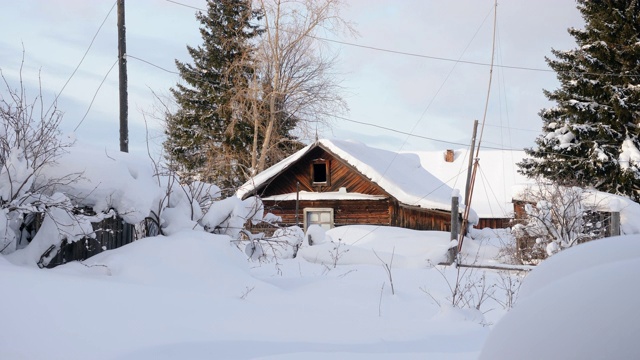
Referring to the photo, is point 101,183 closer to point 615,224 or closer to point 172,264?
point 172,264

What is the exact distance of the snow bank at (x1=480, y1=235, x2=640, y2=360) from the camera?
53.4 inches

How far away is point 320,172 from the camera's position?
81.8 feet

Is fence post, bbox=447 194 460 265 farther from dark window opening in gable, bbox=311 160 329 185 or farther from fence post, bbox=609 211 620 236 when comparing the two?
dark window opening in gable, bbox=311 160 329 185

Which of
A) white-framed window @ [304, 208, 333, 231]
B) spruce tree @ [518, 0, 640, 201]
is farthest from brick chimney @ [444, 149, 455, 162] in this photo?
white-framed window @ [304, 208, 333, 231]

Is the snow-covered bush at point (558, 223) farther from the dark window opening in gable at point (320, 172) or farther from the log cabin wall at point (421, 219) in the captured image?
the dark window opening in gable at point (320, 172)

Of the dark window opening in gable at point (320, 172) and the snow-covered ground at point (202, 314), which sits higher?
the dark window opening in gable at point (320, 172)

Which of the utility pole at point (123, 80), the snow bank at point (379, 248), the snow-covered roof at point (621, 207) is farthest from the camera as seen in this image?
the snow-covered roof at point (621, 207)

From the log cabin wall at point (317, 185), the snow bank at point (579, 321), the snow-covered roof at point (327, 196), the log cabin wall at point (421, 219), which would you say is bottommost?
the log cabin wall at point (421, 219)

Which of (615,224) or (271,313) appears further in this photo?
(615,224)

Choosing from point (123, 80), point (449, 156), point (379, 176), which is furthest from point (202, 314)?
point (449, 156)

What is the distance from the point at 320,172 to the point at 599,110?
428 inches

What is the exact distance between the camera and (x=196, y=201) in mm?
8812

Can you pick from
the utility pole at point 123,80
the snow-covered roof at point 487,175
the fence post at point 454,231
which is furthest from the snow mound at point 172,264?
the snow-covered roof at point 487,175

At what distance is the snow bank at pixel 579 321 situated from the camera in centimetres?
136
